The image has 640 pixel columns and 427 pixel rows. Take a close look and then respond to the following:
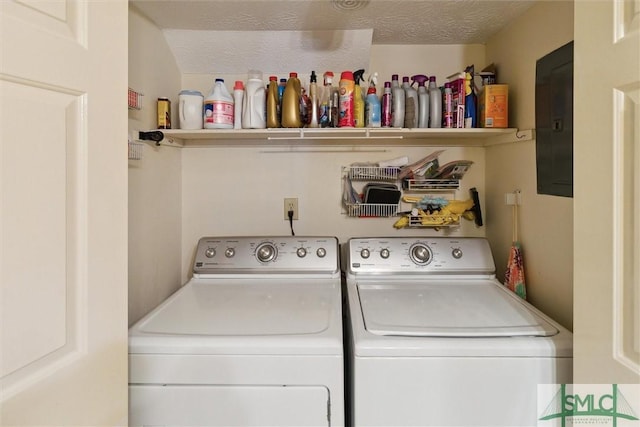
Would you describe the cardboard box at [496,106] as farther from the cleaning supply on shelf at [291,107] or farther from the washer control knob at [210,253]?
the washer control knob at [210,253]

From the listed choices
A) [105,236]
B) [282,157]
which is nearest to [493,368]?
[105,236]

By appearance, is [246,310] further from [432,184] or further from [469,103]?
[469,103]

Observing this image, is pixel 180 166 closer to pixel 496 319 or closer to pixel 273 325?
pixel 273 325

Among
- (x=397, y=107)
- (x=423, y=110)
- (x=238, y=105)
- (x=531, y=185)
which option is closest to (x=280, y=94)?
(x=238, y=105)

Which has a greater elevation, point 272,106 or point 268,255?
point 272,106

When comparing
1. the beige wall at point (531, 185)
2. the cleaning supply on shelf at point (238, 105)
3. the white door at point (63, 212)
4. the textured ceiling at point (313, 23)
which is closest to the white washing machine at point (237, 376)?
the white door at point (63, 212)

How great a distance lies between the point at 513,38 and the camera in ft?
5.59

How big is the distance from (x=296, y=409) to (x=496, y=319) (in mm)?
691

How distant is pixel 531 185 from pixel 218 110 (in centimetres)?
Answer: 135

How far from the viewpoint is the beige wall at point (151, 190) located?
5.01 feet

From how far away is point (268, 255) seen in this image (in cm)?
178

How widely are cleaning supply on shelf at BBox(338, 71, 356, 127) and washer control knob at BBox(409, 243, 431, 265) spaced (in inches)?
24.5

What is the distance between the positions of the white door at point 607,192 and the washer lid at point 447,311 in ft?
0.89

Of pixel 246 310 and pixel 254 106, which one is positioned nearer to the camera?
pixel 246 310
